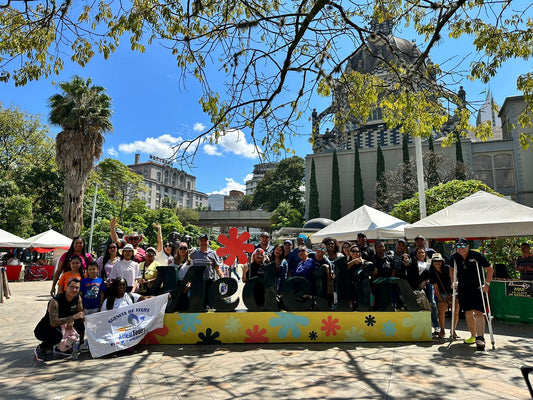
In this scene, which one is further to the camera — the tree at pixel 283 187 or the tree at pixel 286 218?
the tree at pixel 283 187

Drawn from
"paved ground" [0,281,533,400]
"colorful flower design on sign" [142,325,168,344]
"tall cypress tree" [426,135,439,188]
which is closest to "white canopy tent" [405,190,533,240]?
"paved ground" [0,281,533,400]

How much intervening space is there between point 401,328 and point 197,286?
3.57m

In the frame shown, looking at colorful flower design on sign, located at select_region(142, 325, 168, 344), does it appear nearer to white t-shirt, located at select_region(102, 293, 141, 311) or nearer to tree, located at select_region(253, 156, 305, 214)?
white t-shirt, located at select_region(102, 293, 141, 311)

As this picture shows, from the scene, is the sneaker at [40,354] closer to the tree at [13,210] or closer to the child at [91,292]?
the child at [91,292]

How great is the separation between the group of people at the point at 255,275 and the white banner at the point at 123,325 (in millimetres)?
206

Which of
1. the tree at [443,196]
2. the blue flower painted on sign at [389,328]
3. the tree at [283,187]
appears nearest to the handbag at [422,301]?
the blue flower painted on sign at [389,328]

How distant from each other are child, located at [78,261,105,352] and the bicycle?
15.5 metres

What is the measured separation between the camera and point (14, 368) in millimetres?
4641

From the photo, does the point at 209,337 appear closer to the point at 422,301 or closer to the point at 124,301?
the point at 124,301

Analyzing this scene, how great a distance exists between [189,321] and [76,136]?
18.5 metres

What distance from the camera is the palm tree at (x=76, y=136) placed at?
20.3m

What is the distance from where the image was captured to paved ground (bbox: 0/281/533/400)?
12.5ft

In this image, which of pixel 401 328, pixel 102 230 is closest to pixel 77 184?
pixel 102 230

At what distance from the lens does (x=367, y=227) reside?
1002 cm
